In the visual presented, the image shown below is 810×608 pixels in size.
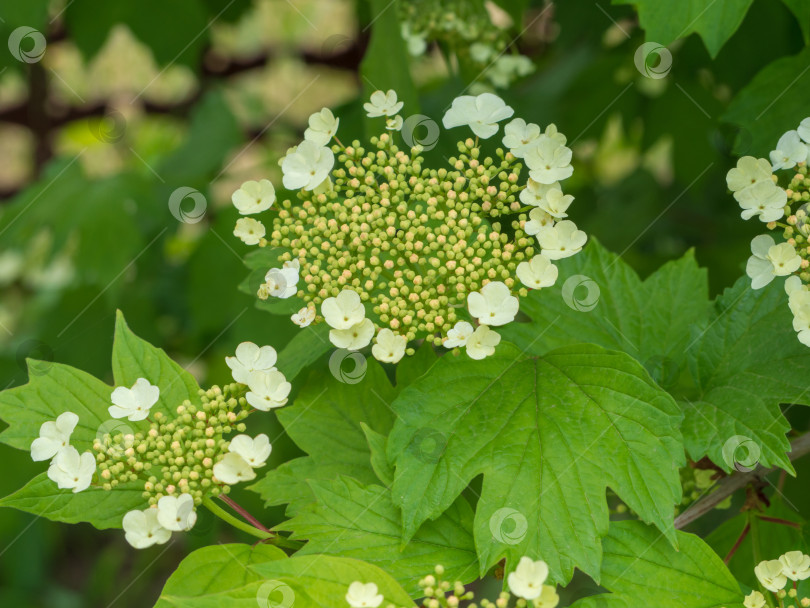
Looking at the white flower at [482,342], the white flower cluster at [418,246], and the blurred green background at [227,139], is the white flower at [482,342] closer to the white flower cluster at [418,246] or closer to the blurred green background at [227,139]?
the white flower cluster at [418,246]

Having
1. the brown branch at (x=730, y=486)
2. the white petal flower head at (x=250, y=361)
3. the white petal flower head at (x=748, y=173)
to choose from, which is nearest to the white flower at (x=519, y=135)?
the white petal flower head at (x=748, y=173)

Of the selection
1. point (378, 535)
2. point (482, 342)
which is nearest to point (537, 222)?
point (482, 342)

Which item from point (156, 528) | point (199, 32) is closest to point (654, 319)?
point (156, 528)

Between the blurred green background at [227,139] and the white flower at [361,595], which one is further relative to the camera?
the blurred green background at [227,139]

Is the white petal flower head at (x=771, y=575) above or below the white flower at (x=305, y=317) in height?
below

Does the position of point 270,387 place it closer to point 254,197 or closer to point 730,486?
point 254,197

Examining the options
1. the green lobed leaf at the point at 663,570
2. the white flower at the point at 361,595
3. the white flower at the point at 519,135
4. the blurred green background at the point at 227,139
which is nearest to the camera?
the white flower at the point at 361,595

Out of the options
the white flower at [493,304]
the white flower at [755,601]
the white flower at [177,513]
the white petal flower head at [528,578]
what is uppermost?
the white flower at [493,304]

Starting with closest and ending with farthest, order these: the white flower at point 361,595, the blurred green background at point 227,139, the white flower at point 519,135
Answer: the white flower at point 361,595 → the white flower at point 519,135 → the blurred green background at point 227,139
